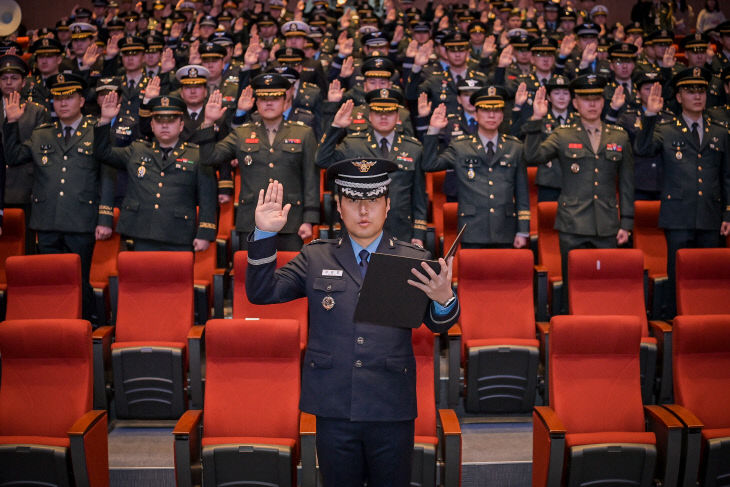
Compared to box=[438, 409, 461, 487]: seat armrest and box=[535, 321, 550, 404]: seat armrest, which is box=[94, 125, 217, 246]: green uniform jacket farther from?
box=[438, 409, 461, 487]: seat armrest

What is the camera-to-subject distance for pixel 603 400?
3.12 meters

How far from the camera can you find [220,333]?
3.03 metres

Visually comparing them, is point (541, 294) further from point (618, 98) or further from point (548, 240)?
point (618, 98)

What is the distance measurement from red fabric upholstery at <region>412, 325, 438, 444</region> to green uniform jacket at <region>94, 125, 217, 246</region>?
1621mm

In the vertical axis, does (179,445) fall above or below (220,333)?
below

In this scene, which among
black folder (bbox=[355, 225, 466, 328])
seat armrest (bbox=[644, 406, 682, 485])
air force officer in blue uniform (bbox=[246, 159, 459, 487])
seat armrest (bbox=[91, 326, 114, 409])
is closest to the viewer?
black folder (bbox=[355, 225, 466, 328])

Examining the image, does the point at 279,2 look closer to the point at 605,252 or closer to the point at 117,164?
the point at 117,164

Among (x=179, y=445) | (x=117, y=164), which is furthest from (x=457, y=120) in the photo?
(x=179, y=445)

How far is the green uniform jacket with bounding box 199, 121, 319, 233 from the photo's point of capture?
4230 mm

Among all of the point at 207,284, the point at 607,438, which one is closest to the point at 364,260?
the point at 607,438

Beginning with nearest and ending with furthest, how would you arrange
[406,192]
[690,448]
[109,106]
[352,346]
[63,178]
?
[352,346] → [690,448] → [109,106] → [406,192] → [63,178]

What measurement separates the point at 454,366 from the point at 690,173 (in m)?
2.12

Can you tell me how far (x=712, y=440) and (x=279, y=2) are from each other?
25.1 ft

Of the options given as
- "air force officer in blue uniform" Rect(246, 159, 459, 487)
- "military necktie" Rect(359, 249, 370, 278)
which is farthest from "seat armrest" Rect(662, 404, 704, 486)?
"military necktie" Rect(359, 249, 370, 278)
